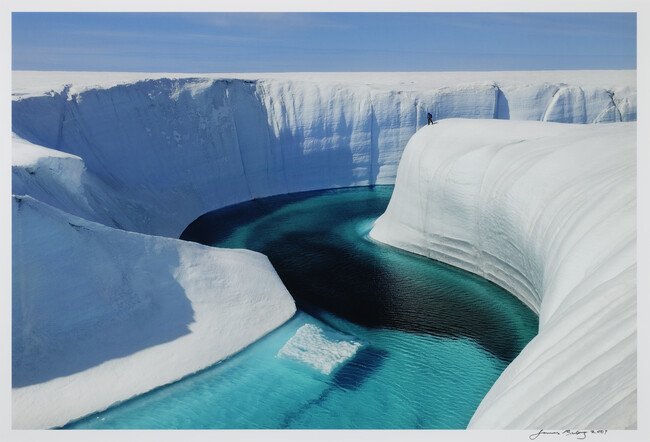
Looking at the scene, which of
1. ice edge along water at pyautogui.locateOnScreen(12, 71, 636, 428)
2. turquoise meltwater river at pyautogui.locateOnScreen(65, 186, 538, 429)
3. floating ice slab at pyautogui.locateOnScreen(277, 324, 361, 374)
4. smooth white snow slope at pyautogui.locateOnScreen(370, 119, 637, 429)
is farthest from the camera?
floating ice slab at pyautogui.locateOnScreen(277, 324, 361, 374)

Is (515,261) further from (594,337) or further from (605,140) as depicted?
(594,337)

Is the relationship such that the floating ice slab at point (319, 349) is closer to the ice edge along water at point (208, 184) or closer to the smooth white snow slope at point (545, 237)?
the ice edge along water at point (208, 184)

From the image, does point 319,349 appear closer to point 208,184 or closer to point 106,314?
point 106,314

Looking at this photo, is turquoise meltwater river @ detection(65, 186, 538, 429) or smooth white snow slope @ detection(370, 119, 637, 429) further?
turquoise meltwater river @ detection(65, 186, 538, 429)

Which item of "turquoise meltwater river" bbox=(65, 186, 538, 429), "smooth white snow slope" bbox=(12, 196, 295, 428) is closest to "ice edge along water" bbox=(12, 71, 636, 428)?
"smooth white snow slope" bbox=(12, 196, 295, 428)

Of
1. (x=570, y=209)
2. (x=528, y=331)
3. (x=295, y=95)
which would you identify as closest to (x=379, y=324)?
(x=528, y=331)
